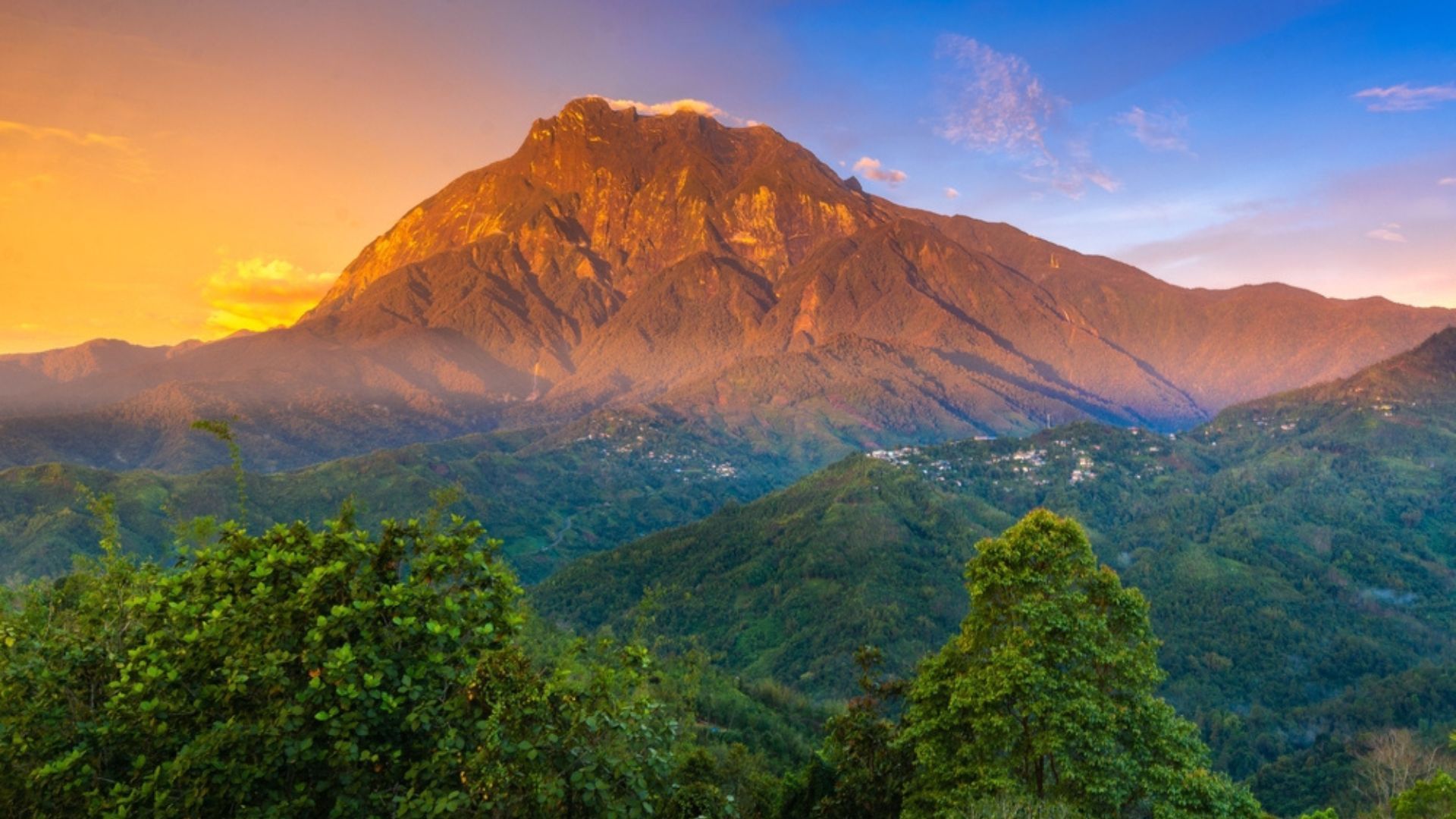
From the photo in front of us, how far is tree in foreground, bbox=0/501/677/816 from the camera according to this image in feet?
29.7

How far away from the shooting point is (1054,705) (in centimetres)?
2291

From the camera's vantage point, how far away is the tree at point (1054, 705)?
22.5 m

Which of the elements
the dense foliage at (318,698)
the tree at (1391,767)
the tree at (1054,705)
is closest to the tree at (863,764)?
the tree at (1054,705)

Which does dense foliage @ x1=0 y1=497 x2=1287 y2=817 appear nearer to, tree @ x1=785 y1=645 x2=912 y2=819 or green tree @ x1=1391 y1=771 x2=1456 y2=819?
tree @ x1=785 y1=645 x2=912 y2=819

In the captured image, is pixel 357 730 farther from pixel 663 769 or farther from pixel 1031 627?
pixel 1031 627

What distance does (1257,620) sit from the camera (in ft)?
500

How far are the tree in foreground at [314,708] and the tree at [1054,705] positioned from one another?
51.2 ft

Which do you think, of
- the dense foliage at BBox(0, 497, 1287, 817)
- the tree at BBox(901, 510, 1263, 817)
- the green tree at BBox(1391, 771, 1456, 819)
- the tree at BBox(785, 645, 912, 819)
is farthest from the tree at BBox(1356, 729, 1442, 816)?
the dense foliage at BBox(0, 497, 1287, 817)

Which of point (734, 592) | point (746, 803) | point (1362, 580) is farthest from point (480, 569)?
point (1362, 580)

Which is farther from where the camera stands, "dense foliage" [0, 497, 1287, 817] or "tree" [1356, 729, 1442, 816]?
"tree" [1356, 729, 1442, 816]

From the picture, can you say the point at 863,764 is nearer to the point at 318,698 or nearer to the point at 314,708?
the point at 314,708

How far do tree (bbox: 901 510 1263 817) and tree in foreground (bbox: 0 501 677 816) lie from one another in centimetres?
1560

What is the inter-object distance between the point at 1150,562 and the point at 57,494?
242765 mm

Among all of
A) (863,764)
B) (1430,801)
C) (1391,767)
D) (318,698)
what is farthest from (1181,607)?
(318,698)
